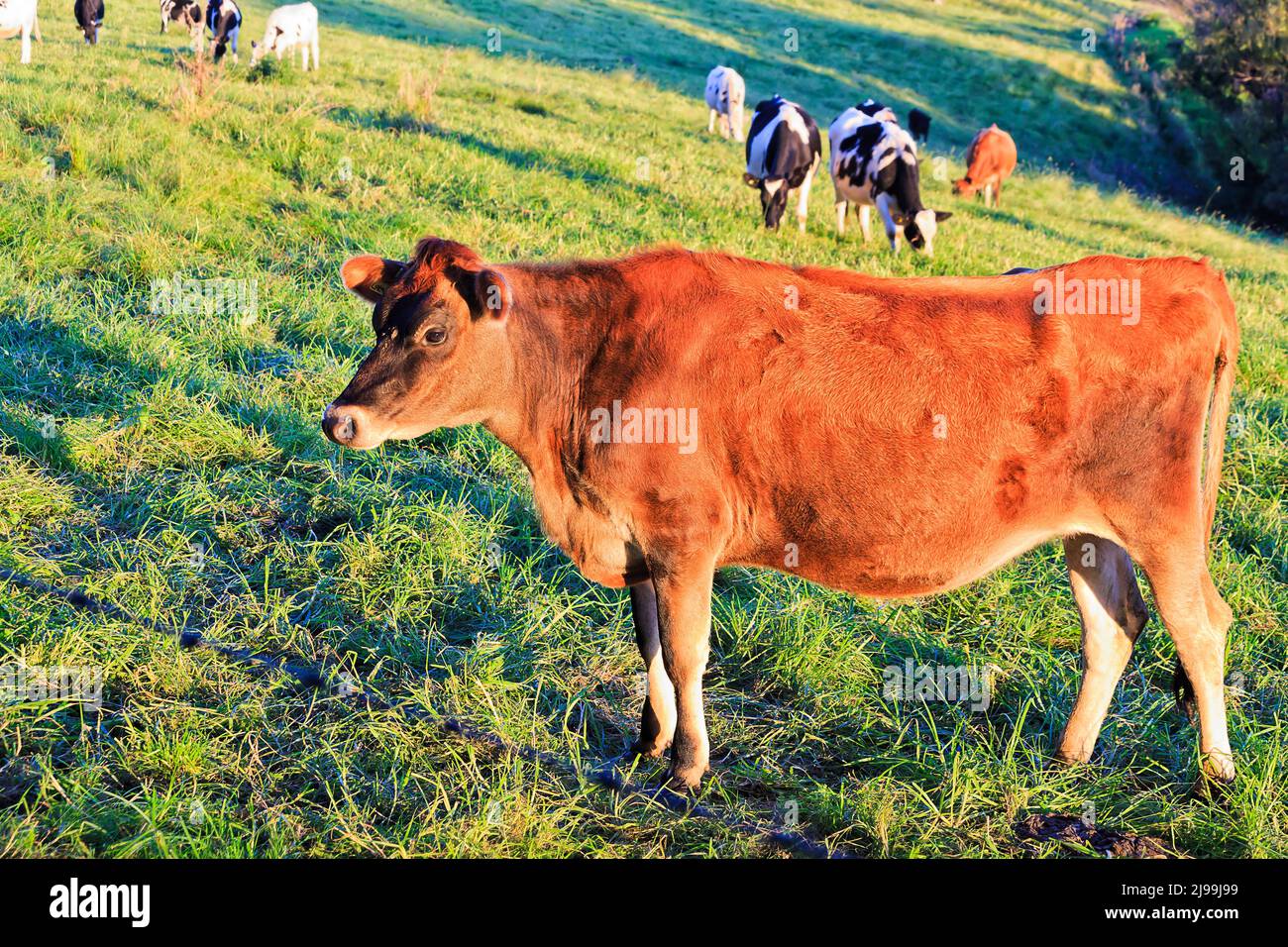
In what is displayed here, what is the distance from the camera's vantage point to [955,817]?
12.9ft

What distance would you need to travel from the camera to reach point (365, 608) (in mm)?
4953

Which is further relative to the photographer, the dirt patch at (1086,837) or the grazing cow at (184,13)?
the grazing cow at (184,13)

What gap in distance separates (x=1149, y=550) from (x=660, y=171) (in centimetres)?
1162

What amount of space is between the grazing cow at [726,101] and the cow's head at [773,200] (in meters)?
8.04

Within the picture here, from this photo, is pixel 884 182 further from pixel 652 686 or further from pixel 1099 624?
pixel 652 686

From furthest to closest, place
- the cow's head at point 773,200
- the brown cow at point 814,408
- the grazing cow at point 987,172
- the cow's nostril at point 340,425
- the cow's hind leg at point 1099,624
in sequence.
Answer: the grazing cow at point 987,172 → the cow's head at point 773,200 → the cow's hind leg at point 1099,624 → the brown cow at point 814,408 → the cow's nostril at point 340,425

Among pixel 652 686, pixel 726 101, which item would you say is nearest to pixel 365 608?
pixel 652 686

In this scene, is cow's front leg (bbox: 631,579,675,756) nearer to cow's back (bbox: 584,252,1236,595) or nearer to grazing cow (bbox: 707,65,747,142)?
cow's back (bbox: 584,252,1236,595)

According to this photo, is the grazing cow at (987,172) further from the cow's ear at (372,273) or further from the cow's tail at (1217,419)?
the cow's ear at (372,273)

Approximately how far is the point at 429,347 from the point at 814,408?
4.43 feet

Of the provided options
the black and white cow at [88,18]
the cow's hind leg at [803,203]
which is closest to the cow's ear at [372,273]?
the cow's hind leg at [803,203]

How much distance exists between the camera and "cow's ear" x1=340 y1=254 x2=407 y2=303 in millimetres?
4035

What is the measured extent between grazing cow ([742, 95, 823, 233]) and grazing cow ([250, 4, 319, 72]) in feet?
31.3

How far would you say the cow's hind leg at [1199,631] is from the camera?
4012 mm
